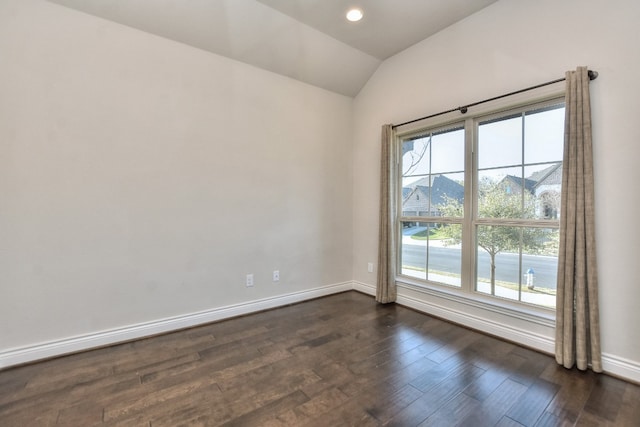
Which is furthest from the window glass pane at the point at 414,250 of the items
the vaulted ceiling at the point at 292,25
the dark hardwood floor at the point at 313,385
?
the vaulted ceiling at the point at 292,25

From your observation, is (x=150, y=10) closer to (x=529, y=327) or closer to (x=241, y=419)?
(x=241, y=419)

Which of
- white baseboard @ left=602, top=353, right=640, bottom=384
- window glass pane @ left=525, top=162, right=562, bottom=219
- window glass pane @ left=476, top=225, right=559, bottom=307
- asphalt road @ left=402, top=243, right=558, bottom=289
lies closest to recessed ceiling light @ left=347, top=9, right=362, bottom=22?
window glass pane @ left=525, top=162, right=562, bottom=219

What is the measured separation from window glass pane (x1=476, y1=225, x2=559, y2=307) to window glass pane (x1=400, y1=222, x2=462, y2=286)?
0.24 meters

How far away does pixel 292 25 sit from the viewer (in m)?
2.84

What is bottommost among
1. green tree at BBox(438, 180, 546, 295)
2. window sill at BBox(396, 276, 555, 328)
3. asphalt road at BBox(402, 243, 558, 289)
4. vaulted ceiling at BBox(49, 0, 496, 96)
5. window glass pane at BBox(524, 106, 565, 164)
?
window sill at BBox(396, 276, 555, 328)

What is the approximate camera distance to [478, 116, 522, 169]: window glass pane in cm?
249

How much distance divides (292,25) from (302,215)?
6.51 ft

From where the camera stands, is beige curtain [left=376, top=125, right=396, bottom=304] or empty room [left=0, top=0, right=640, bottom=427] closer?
empty room [left=0, top=0, right=640, bottom=427]

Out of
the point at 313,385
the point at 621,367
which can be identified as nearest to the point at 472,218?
the point at 621,367

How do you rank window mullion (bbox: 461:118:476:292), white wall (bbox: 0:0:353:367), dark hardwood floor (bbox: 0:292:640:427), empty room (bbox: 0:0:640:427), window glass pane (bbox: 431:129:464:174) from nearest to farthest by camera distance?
1. dark hardwood floor (bbox: 0:292:640:427)
2. empty room (bbox: 0:0:640:427)
3. white wall (bbox: 0:0:353:367)
4. window mullion (bbox: 461:118:476:292)
5. window glass pane (bbox: 431:129:464:174)

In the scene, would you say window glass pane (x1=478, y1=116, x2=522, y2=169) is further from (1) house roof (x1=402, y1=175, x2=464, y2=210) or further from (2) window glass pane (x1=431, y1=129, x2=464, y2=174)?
(1) house roof (x1=402, y1=175, x2=464, y2=210)

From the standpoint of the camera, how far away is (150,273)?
8.43ft

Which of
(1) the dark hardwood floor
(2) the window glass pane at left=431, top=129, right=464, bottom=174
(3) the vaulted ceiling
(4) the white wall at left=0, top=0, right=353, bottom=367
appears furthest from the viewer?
(2) the window glass pane at left=431, top=129, right=464, bottom=174

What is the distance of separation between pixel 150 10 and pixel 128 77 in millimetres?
567
